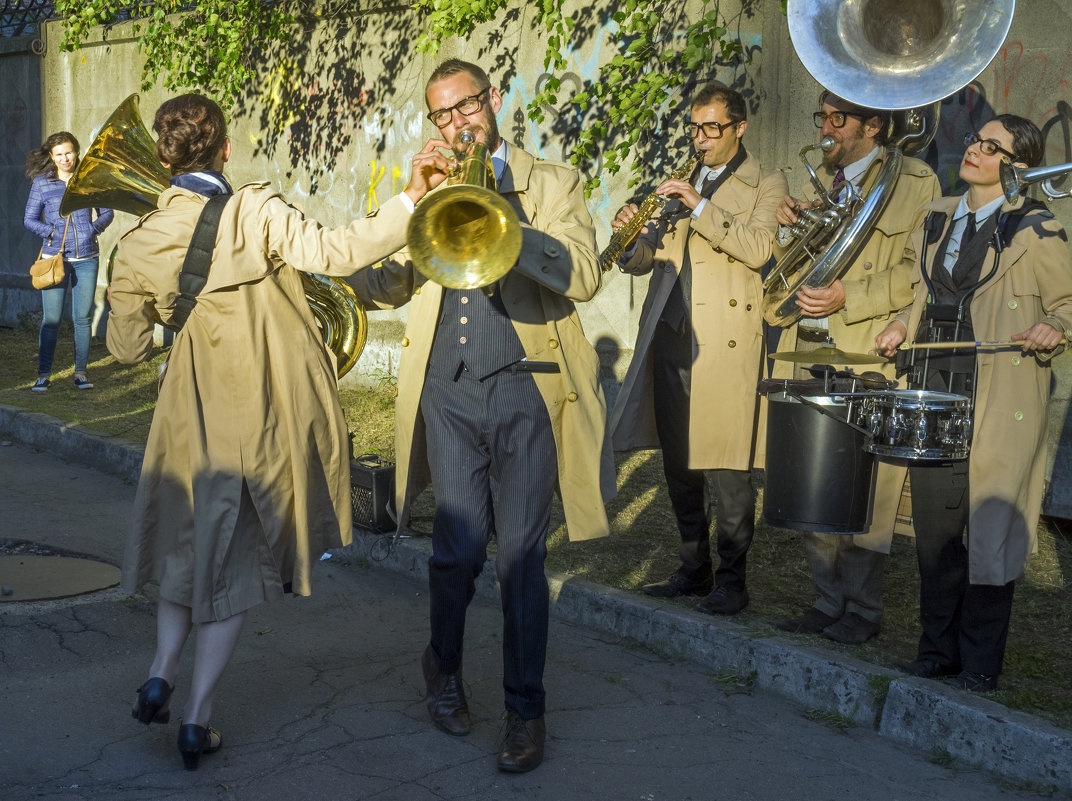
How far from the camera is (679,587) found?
5.00 m

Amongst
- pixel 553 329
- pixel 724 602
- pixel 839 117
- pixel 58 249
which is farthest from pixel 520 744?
pixel 58 249

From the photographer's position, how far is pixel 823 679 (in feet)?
13.5

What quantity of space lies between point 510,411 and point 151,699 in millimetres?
1315

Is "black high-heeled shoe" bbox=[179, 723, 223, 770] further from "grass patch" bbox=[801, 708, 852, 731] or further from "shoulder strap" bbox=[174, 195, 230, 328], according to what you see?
"grass patch" bbox=[801, 708, 852, 731]

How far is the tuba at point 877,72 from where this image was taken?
424 cm

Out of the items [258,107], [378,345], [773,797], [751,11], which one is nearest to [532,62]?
[751,11]

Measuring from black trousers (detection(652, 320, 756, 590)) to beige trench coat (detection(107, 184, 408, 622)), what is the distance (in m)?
1.69

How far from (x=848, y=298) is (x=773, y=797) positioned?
1.80 m

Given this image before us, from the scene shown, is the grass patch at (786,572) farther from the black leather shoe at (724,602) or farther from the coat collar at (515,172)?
the coat collar at (515,172)

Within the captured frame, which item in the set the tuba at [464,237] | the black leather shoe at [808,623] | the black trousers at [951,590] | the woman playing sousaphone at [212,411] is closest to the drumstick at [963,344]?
the black trousers at [951,590]

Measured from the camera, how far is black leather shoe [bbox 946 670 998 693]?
12.9ft

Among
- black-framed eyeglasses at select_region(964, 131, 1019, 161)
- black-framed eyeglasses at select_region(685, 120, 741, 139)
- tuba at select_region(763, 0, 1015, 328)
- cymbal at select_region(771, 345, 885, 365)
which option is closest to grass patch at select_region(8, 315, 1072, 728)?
cymbal at select_region(771, 345, 885, 365)

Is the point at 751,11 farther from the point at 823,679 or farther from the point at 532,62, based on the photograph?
the point at 823,679

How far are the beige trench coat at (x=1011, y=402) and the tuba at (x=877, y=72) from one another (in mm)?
525
